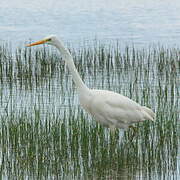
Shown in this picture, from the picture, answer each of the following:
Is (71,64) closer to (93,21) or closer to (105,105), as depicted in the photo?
(105,105)

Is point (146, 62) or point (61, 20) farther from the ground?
point (61, 20)

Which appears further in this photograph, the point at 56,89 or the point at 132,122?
the point at 56,89

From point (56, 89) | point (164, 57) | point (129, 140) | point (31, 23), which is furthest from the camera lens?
point (31, 23)

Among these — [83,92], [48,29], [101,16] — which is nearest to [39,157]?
[83,92]

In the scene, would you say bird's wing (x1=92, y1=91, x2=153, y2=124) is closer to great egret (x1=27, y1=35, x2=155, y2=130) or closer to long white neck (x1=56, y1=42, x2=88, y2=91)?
great egret (x1=27, y1=35, x2=155, y2=130)

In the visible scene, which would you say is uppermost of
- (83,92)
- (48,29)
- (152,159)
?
(48,29)

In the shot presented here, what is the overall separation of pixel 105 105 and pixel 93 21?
826 inches

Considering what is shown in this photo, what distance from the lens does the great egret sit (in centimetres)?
989

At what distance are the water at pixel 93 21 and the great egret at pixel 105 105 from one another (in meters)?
10.7

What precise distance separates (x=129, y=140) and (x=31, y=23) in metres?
21.0

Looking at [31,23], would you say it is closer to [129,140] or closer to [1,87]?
[1,87]

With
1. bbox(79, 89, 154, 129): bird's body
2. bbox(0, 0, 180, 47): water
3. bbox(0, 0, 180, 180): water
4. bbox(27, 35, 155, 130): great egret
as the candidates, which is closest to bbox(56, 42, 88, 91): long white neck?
bbox(27, 35, 155, 130): great egret

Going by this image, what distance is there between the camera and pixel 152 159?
9.58 meters

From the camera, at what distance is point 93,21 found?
30656 millimetres
